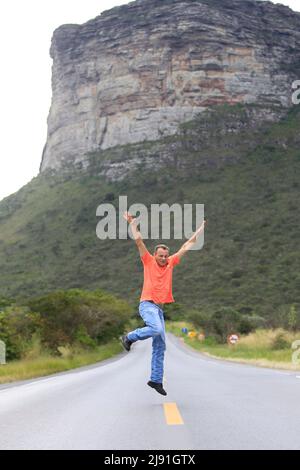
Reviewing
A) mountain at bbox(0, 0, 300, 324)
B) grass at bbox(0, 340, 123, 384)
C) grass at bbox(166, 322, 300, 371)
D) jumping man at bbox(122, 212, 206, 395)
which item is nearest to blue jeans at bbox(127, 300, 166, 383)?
jumping man at bbox(122, 212, 206, 395)

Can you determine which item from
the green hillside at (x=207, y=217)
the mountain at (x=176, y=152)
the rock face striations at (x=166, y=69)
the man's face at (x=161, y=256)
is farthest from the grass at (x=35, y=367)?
the rock face striations at (x=166, y=69)

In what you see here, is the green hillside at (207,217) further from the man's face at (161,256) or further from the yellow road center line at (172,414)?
the man's face at (161,256)

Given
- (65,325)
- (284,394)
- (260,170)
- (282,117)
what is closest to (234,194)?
(260,170)

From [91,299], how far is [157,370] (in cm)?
3814

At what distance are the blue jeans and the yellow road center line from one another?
1.41ft

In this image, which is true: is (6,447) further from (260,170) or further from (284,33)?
(284,33)

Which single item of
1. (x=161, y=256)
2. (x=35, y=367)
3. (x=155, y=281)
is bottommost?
(x=35, y=367)

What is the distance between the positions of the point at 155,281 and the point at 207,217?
7287 cm

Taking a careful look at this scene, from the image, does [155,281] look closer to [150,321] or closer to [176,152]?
[150,321]

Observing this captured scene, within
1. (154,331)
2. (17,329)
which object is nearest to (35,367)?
(17,329)

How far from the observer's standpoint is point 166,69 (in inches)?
4796

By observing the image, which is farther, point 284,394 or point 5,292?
point 5,292

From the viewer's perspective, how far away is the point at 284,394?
378 inches

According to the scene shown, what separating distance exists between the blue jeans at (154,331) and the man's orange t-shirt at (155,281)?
122 millimetres
